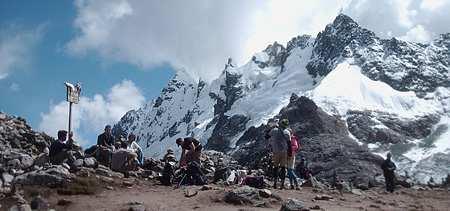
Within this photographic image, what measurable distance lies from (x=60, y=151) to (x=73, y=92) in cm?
505

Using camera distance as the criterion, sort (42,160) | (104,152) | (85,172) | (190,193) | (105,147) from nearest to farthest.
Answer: (190,193)
(85,172)
(42,160)
(104,152)
(105,147)

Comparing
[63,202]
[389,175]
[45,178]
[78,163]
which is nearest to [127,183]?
[78,163]

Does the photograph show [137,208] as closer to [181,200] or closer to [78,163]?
[181,200]

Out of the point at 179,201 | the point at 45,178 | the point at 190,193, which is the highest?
the point at 45,178

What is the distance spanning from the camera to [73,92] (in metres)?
28.3

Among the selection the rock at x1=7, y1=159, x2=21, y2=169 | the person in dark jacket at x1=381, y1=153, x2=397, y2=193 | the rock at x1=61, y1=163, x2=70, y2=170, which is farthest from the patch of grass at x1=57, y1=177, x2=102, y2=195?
the person in dark jacket at x1=381, y1=153, x2=397, y2=193

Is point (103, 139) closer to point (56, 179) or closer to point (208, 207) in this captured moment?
point (56, 179)

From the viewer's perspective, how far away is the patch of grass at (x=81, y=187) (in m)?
19.3

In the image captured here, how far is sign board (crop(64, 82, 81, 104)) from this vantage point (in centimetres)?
2793

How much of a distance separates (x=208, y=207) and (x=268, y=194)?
7.62ft

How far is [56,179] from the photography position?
65.4ft

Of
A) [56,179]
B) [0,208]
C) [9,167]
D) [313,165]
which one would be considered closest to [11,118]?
[9,167]

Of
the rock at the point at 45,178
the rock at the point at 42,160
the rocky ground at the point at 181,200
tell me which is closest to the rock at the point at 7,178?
the rock at the point at 45,178

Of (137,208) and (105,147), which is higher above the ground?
(105,147)
